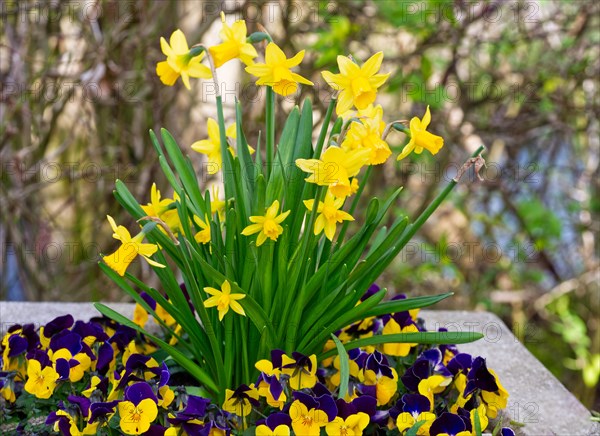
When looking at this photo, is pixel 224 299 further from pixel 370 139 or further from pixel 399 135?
pixel 399 135

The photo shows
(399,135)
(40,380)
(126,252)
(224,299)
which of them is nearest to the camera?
(126,252)

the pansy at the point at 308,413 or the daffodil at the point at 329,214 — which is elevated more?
the daffodil at the point at 329,214

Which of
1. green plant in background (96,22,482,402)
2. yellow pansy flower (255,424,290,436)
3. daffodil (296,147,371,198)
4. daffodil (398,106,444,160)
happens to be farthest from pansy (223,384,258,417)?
daffodil (398,106,444,160)

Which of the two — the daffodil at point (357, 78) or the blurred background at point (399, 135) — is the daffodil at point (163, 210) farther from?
the blurred background at point (399, 135)

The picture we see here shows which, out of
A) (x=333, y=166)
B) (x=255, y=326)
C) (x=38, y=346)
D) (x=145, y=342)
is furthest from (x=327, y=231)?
(x=38, y=346)

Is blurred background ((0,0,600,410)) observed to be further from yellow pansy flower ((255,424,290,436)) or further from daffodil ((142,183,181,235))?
yellow pansy flower ((255,424,290,436))

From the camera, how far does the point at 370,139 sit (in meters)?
1.30

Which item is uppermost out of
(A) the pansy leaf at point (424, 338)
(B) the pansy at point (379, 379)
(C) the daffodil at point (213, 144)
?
(C) the daffodil at point (213, 144)

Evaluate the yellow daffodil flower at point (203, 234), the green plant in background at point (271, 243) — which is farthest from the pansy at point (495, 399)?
the yellow daffodil flower at point (203, 234)

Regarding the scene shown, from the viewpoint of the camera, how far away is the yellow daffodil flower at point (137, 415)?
1.22 m

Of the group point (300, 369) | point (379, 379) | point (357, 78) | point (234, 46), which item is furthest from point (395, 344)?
point (234, 46)

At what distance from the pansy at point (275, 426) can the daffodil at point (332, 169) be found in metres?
0.38

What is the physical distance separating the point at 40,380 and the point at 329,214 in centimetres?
64

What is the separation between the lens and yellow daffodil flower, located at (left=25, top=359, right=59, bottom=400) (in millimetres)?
1369
